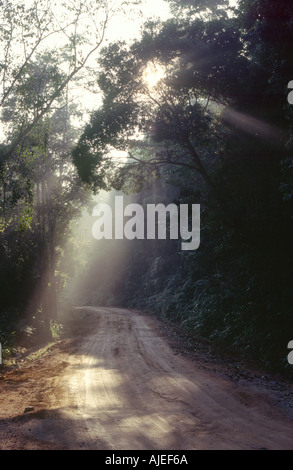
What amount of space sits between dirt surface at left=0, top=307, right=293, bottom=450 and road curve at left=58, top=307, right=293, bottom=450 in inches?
0.6

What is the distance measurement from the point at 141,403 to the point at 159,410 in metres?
0.66

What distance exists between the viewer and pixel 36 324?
20.9 metres

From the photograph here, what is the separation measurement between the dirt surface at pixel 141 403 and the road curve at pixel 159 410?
0.05 feet

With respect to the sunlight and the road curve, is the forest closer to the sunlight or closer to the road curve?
the sunlight

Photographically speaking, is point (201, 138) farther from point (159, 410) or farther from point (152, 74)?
point (159, 410)

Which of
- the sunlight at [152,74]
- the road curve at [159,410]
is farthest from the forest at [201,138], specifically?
the road curve at [159,410]

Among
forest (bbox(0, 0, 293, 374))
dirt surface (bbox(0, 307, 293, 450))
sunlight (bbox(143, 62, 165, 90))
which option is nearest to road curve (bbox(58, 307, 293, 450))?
dirt surface (bbox(0, 307, 293, 450))

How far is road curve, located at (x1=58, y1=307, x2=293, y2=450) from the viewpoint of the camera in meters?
5.61

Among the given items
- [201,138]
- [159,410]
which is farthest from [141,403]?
[201,138]

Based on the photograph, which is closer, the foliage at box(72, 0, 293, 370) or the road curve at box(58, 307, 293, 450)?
the road curve at box(58, 307, 293, 450)

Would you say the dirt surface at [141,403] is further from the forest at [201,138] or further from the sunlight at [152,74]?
the sunlight at [152,74]

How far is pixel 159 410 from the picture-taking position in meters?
7.29

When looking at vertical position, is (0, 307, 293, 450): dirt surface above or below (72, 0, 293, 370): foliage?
below
